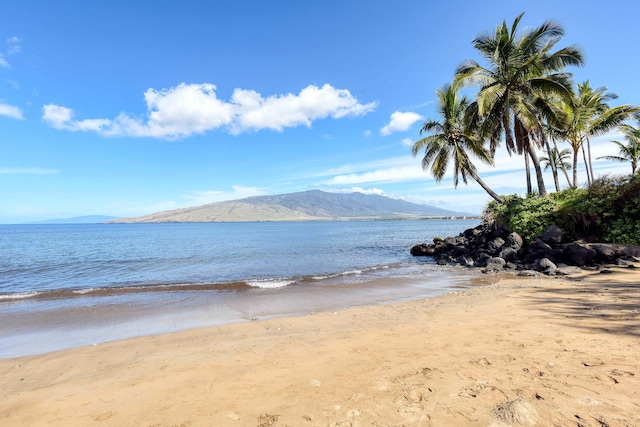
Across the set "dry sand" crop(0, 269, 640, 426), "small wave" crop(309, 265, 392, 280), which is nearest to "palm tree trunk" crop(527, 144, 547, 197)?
"small wave" crop(309, 265, 392, 280)

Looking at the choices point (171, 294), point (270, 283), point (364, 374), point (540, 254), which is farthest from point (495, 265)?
point (171, 294)

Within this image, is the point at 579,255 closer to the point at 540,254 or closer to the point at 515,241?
the point at 540,254

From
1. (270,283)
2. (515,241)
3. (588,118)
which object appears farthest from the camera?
(588,118)

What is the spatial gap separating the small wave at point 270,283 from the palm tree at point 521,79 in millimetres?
15281

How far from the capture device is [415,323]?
25.8ft

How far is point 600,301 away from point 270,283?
1283cm

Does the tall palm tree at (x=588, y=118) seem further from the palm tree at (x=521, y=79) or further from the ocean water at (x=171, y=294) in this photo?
the ocean water at (x=171, y=294)

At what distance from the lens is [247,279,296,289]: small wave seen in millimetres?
15977

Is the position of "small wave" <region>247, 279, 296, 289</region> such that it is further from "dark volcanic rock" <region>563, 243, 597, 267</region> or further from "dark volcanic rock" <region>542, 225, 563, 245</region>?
"dark volcanic rock" <region>542, 225, 563, 245</region>

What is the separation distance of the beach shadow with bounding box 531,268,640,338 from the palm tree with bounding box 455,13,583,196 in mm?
11363

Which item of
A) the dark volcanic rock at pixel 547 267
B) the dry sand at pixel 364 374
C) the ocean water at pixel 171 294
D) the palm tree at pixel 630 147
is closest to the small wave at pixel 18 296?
the ocean water at pixel 171 294

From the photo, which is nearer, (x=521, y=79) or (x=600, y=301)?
(x=600, y=301)

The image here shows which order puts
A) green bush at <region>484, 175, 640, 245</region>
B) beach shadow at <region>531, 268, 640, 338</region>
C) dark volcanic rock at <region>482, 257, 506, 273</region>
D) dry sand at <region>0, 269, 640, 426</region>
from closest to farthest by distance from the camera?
dry sand at <region>0, 269, 640, 426</region> < beach shadow at <region>531, 268, 640, 338</region> < green bush at <region>484, 175, 640, 245</region> < dark volcanic rock at <region>482, 257, 506, 273</region>

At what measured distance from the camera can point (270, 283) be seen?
653 inches
